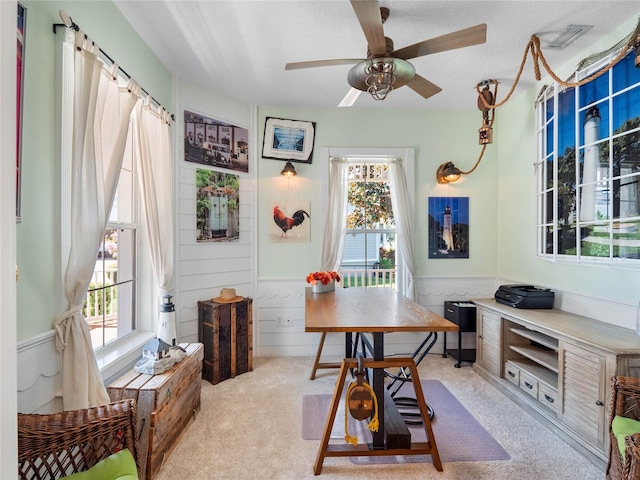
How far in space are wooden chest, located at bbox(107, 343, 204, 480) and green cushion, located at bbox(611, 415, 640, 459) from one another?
7.70 feet

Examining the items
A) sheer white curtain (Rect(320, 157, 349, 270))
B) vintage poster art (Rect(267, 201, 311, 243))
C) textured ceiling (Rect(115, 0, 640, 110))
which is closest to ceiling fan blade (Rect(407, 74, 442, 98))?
textured ceiling (Rect(115, 0, 640, 110))

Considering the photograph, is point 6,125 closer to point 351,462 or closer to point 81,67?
point 81,67

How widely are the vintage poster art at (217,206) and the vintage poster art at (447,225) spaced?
7.75 feet

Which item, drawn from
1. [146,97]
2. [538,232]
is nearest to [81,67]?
[146,97]

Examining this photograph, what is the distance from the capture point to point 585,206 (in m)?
2.61

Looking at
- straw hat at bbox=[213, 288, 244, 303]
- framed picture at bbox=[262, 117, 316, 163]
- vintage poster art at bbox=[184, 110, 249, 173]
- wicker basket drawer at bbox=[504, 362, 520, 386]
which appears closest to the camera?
wicker basket drawer at bbox=[504, 362, 520, 386]

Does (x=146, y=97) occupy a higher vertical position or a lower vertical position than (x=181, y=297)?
higher

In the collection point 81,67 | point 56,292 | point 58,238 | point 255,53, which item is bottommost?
point 56,292

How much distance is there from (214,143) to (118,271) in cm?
168

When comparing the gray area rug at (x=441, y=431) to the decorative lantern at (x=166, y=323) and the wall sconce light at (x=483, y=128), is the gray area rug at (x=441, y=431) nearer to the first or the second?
the decorative lantern at (x=166, y=323)

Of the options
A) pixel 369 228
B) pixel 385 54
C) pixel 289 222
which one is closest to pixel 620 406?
A: pixel 385 54

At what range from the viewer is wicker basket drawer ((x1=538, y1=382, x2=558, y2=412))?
7.67 ft

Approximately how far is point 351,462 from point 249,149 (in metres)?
3.19

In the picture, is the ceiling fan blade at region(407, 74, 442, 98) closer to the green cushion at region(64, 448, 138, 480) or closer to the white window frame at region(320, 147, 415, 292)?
the white window frame at region(320, 147, 415, 292)
